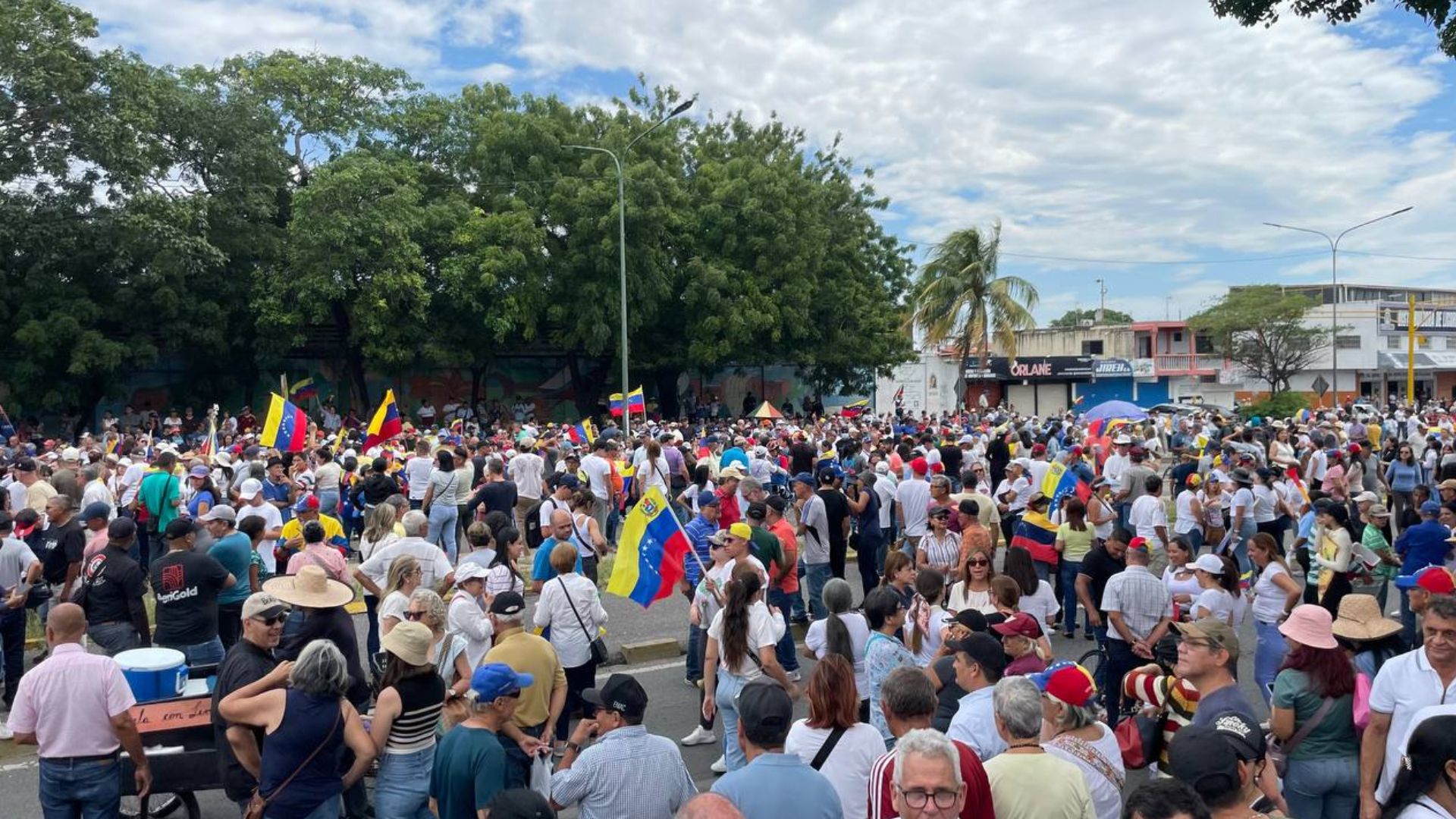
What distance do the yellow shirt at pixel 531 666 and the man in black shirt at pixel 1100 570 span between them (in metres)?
4.42

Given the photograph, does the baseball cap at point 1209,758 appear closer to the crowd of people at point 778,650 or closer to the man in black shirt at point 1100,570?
the crowd of people at point 778,650

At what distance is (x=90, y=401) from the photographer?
30.9 m

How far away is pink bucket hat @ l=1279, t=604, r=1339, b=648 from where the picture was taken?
199 inches

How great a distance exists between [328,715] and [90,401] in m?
30.9

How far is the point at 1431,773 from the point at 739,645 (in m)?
3.52

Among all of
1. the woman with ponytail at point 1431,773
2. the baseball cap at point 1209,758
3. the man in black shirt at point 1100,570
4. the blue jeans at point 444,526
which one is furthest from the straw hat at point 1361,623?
the blue jeans at point 444,526

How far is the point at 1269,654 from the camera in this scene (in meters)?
7.41

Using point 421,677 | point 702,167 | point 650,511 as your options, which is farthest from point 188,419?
point 421,677

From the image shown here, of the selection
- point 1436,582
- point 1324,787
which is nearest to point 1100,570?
point 1436,582

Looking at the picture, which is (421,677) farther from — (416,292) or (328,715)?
(416,292)

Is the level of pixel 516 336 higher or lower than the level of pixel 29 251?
lower

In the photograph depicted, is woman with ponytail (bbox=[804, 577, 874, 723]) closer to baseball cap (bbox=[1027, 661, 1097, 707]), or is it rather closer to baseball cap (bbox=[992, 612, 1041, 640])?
baseball cap (bbox=[992, 612, 1041, 640])

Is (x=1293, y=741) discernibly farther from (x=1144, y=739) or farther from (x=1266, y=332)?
(x=1266, y=332)

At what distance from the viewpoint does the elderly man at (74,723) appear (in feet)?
17.1
